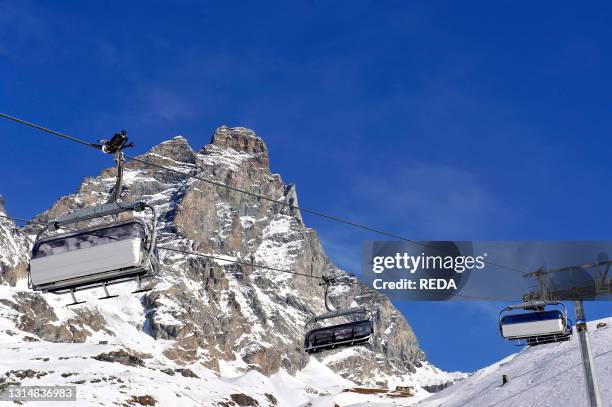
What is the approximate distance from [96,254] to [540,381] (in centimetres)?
4803

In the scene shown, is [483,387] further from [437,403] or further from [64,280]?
[64,280]

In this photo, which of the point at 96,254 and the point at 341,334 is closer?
the point at 96,254

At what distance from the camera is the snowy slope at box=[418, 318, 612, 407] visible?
2025 inches

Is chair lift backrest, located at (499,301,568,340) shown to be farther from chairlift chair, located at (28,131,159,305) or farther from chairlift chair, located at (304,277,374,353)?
chairlift chair, located at (28,131,159,305)

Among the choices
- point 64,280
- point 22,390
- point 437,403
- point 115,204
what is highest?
point 22,390

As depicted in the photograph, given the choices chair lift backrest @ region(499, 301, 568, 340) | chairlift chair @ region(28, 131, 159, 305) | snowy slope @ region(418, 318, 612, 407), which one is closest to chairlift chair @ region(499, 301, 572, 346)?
chair lift backrest @ region(499, 301, 568, 340)

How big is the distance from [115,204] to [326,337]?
11880 mm

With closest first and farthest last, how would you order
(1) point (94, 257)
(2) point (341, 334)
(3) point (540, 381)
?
(1) point (94, 257), (2) point (341, 334), (3) point (540, 381)

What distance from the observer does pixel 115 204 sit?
14672 mm

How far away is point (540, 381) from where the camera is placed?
186 feet

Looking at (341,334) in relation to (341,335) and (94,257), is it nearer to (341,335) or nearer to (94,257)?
(341,335)

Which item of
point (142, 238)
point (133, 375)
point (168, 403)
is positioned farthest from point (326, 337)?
point (133, 375)

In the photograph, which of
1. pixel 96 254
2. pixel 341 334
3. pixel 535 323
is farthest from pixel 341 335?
pixel 96 254

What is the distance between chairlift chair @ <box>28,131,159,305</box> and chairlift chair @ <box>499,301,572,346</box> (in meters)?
11.9
